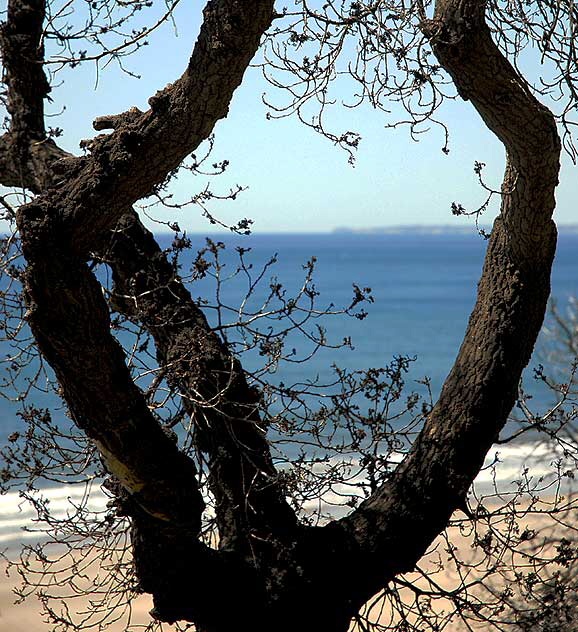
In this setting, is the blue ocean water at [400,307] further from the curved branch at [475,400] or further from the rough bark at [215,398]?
the rough bark at [215,398]

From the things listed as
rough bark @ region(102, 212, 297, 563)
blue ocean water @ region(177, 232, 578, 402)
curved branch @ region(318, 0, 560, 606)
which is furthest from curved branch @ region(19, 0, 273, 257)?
blue ocean water @ region(177, 232, 578, 402)

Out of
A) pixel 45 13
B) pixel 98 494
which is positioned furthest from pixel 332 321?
pixel 45 13

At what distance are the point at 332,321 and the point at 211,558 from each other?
104 ft

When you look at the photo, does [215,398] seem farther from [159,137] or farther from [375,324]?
[375,324]

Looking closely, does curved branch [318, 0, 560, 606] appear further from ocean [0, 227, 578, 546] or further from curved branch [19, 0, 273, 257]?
curved branch [19, 0, 273, 257]

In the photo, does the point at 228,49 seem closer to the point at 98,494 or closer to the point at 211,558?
the point at 211,558

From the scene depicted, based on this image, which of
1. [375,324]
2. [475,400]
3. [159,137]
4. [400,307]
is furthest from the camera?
[400,307]

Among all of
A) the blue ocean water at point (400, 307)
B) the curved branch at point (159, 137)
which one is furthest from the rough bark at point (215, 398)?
the blue ocean water at point (400, 307)

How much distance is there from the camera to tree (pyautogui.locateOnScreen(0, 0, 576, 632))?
3.12 metres

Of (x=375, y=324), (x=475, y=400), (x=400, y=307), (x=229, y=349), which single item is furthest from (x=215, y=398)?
(x=400, y=307)

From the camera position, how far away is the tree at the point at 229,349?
312cm

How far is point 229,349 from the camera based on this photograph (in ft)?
13.9

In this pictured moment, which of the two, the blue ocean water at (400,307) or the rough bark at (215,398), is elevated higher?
the blue ocean water at (400,307)

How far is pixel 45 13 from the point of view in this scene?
4.66 m
